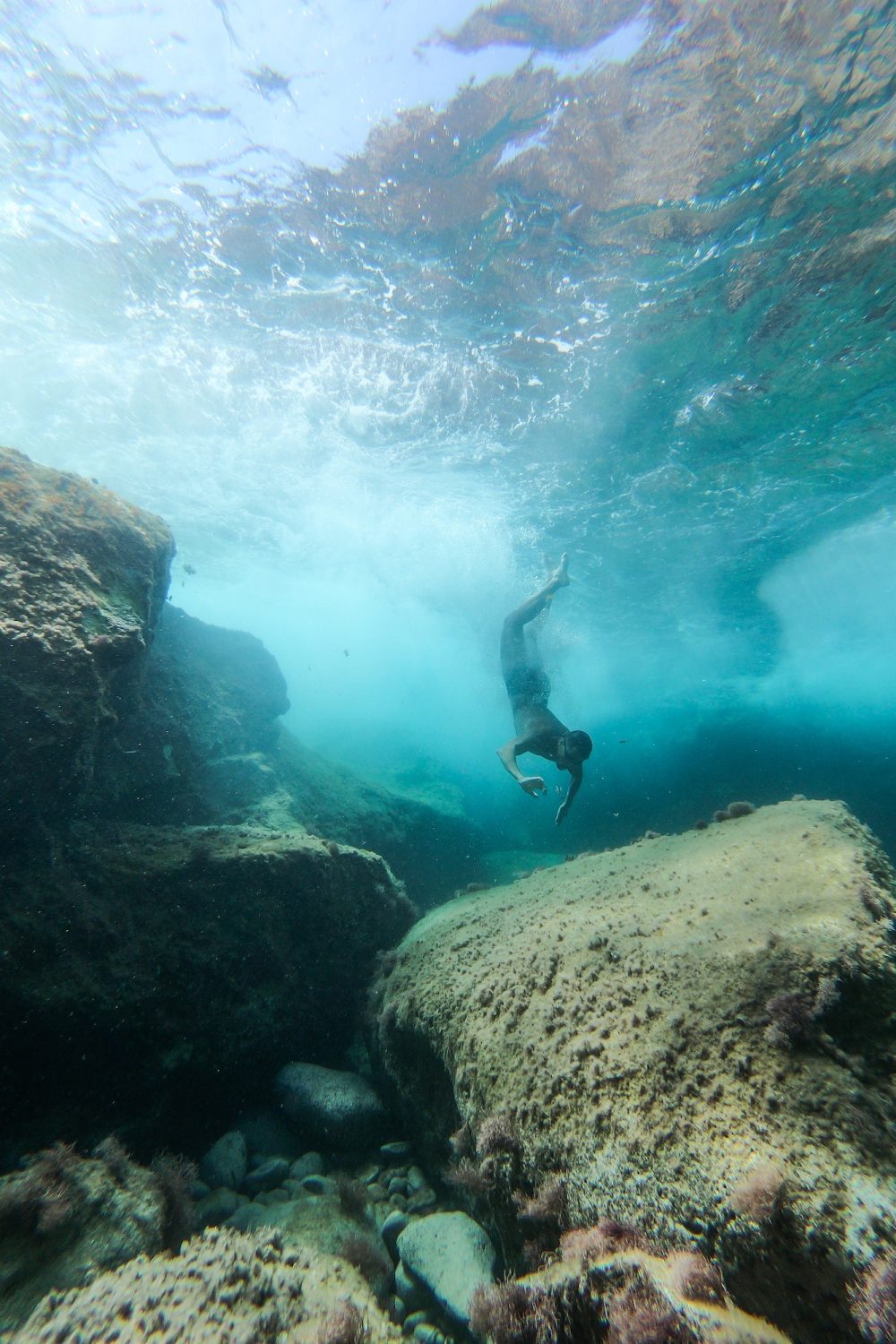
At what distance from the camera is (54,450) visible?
834 inches

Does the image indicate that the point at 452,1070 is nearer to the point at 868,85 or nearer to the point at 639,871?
the point at 639,871

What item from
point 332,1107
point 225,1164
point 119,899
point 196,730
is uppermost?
point 196,730

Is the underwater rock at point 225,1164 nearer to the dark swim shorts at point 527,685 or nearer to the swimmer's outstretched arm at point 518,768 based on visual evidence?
the swimmer's outstretched arm at point 518,768

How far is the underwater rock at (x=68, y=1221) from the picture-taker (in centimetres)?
255

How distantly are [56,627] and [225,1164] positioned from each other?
4937 mm

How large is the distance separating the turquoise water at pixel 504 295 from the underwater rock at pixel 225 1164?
9369mm

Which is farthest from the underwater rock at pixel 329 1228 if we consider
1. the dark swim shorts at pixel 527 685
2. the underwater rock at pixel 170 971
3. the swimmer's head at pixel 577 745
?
the dark swim shorts at pixel 527 685

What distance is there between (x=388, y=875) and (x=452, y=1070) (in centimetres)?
358

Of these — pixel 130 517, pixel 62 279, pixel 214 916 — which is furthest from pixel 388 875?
pixel 62 279

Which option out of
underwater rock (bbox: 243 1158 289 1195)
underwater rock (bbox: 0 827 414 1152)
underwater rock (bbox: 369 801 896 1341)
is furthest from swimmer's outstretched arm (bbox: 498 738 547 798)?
underwater rock (bbox: 243 1158 289 1195)

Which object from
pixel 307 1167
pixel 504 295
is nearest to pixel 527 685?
pixel 307 1167

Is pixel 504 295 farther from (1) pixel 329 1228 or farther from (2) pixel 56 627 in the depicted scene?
(1) pixel 329 1228

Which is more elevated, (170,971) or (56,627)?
(56,627)

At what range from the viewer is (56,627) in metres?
4.50
